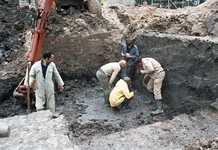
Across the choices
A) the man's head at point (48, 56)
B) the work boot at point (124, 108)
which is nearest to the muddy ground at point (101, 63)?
the work boot at point (124, 108)

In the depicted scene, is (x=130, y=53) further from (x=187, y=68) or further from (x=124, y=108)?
(x=187, y=68)

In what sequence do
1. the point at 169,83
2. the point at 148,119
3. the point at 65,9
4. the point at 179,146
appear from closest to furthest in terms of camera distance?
the point at 179,146
the point at 148,119
the point at 169,83
the point at 65,9

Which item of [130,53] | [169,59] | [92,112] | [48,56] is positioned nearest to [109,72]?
[130,53]

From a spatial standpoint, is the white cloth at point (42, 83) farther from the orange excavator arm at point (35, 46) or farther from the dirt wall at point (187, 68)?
the dirt wall at point (187, 68)

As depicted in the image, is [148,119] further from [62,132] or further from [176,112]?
[62,132]

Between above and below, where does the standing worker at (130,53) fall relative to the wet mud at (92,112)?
above

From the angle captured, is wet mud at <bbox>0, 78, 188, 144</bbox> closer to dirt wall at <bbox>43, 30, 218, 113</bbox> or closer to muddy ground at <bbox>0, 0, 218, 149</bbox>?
muddy ground at <bbox>0, 0, 218, 149</bbox>

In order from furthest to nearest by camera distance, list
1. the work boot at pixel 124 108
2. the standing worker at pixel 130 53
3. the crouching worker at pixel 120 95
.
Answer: the standing worker at pixel 130 53, the work boot at pixel 124 108, the crouching worker at pixel 120 95

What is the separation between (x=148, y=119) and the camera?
479 centimetres

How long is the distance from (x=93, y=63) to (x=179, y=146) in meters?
5.45

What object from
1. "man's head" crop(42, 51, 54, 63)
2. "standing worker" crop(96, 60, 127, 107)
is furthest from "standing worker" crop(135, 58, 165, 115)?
"man's head" crop(42, 51, 54, 63)

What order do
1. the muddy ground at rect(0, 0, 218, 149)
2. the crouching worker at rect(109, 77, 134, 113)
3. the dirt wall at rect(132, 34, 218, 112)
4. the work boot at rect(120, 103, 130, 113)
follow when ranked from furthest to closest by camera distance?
the work boot at rect(120, 103, 130, 113) → the crouching worker at rect(109, 77, 134, 113) → the dirt wall at rect(132, 34, 218, 112) → the muddy ground at rect(0, 0, 218, 149)

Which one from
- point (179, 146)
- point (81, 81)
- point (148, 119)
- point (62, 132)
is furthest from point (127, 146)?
point (81, 81)

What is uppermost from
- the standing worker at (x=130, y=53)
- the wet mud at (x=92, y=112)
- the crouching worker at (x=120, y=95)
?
the standing worker at (x=130, y=53)
